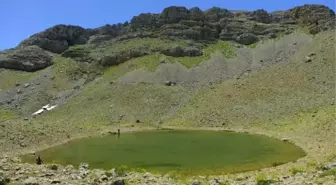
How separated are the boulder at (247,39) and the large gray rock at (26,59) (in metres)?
53.2

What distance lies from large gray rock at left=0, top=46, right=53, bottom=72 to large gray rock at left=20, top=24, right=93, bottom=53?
955cm

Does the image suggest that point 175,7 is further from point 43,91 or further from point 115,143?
point 115,143

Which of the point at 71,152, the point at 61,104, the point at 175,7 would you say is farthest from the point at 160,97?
the point at 175,7

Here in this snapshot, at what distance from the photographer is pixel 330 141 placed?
47.7 m

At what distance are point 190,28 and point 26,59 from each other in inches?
1877

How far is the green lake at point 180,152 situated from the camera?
39.0 metres

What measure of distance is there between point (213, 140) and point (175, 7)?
3294 inches

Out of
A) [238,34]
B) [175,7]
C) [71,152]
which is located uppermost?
[175,7]

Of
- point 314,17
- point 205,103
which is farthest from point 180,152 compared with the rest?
point 314,17

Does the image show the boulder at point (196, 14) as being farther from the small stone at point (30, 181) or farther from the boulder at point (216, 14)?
the small stone at point (30, 181)

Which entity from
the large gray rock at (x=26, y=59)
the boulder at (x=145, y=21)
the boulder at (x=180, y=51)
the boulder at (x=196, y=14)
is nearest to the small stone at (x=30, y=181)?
the boulder at (x=180, y=51)

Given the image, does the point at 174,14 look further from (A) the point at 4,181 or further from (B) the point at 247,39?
(A) the point at 4,181

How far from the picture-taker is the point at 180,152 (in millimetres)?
47719

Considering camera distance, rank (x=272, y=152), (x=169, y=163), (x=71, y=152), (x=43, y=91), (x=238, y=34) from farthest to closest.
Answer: (x=238, y=34) → (x=43, y=91) → (x=71, y=152) → (x=272, y=152) → (x=169, y=163)
